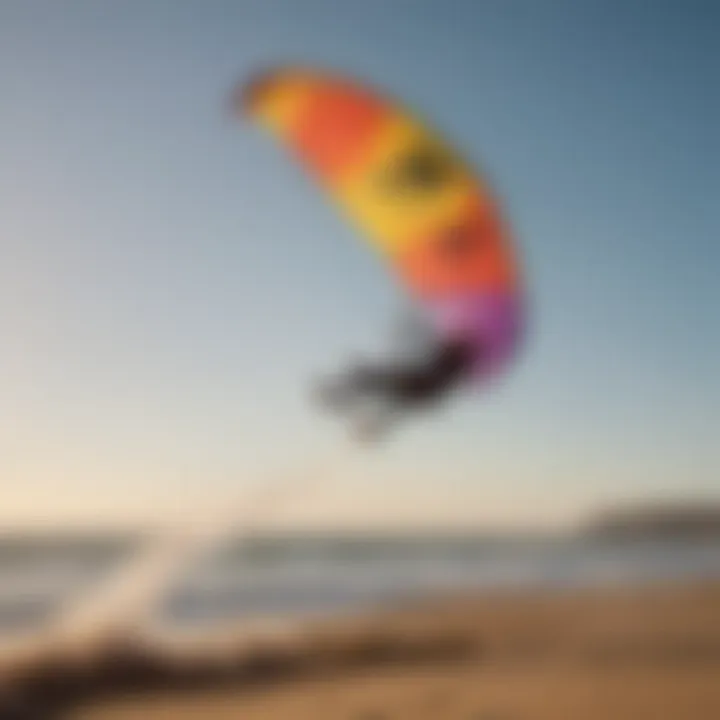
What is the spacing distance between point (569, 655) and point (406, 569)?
7.2 inches

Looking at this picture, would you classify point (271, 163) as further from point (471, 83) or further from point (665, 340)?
point (665, 340)

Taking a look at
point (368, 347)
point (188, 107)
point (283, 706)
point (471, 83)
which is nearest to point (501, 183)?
point (471, 83)

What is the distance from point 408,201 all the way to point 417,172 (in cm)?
3

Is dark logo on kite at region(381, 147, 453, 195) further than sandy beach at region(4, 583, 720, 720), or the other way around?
dark logo on kite at region(381, 147, 453, 195)

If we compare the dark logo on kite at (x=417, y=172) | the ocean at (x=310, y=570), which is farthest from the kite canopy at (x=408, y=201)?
the ocean at (x=310, y=570)

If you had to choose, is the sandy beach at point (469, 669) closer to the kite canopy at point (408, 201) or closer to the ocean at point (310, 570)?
the ocean at point (310, 570)

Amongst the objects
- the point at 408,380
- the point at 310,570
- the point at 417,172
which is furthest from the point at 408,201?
the point at 310,570

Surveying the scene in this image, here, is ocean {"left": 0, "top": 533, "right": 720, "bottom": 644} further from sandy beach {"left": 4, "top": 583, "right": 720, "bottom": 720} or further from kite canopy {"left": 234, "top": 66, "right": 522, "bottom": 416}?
kite canopy {"left": 234, "top": 66, "right": 522, "bottom": 416}

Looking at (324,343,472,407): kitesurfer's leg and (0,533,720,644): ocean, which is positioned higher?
(324,343,472,407): kitesurfer's leg

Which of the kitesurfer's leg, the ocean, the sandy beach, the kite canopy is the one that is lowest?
the sandy beach

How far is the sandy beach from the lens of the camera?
123 centimetres

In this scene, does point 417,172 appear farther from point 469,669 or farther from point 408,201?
point 469,669

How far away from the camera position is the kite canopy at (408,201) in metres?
1.32

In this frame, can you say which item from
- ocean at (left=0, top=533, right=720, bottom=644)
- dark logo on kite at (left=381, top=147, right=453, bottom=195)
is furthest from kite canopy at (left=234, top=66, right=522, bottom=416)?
ocean at (left=0, top=533, right=720, bottom=644)
